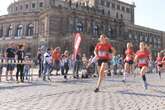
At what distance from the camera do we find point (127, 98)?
37.2ft

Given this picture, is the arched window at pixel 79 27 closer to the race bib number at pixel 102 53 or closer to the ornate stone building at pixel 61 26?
the ornate stone building at pixel 61 26

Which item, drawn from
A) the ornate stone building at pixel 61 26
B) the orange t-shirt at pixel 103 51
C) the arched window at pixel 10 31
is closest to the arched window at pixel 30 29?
the ornate stone building at pixel 61 26

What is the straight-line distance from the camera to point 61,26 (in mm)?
69875

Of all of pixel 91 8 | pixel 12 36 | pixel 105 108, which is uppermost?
pixel 91 8

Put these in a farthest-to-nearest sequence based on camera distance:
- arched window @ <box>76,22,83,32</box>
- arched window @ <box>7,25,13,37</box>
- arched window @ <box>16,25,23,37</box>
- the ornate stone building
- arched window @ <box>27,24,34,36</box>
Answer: arched window @ <box>7,25,13,37</box> → arched window @ <box>16,25,23,37</box> → arched window @ <box>27,24,34,36</box> → arched window @ <box>76,22,83,32</box> → the ornate stone building

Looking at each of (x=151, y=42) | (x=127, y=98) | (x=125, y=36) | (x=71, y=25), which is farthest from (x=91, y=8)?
(x=127, y=98)

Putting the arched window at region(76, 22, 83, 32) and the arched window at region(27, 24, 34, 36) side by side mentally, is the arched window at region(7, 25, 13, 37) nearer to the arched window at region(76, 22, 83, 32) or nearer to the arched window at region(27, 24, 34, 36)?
the arched window at region(27, 24, 34, 36)

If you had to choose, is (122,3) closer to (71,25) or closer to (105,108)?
(71,25)

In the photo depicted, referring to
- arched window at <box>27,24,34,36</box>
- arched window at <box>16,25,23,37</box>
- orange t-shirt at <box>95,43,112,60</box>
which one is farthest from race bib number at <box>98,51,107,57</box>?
arched window at <box>16,25,23,37</box>

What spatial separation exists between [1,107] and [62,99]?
87.4 inches

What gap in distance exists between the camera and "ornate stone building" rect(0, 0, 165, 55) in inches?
2697

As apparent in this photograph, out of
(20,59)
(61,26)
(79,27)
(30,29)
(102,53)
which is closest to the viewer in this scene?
(102,53)

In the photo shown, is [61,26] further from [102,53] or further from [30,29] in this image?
[102,53]

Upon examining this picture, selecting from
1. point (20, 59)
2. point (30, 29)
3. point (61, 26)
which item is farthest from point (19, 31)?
point (20, 59)
